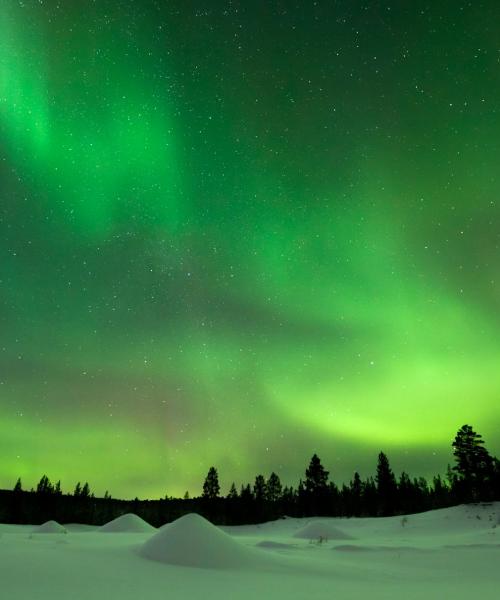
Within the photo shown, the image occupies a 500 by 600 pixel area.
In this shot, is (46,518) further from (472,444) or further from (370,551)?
(370,551)

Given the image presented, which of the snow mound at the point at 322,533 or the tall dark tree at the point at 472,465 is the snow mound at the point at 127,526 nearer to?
the snow mound at the point at 322,533

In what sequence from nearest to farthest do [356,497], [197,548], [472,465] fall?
[197,548] < [472,465] < [356,497]

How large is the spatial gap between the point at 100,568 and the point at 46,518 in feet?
295

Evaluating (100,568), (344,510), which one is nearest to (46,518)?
(344,510)

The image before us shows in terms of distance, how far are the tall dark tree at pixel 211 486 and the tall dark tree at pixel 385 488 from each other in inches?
1206

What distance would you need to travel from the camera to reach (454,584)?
9.34m

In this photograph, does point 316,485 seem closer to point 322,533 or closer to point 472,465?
point 472,465

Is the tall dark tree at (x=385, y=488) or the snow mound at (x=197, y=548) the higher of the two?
the tall dark tree at (x=385, y=488)

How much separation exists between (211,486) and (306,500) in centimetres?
2083

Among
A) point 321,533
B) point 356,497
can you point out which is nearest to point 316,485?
point 356,497

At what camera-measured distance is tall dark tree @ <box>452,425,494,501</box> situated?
4894 cm

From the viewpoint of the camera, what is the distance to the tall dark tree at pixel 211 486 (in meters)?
79.7

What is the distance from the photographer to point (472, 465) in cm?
5047

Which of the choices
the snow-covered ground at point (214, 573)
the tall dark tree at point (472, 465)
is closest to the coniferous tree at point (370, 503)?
the tall dark tree at point (472, 465)
